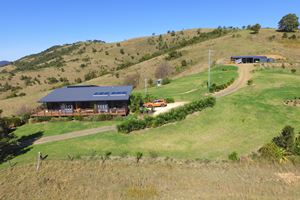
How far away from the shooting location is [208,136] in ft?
135

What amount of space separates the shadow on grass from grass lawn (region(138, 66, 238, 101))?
2831 centimetres

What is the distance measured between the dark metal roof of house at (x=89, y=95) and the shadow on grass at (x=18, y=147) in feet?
30.1

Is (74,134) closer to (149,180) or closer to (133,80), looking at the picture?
(149,180)

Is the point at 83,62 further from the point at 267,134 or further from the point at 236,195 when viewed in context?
the point at 236,195

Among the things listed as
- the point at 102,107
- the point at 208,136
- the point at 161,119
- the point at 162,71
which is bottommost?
the point at 208,136

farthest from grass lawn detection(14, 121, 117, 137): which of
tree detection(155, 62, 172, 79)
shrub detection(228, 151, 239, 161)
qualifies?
tree detection(155, 62, 172, 79)

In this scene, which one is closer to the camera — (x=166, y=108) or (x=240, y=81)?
(x=166, y=108)

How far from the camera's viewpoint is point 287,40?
4417 inches

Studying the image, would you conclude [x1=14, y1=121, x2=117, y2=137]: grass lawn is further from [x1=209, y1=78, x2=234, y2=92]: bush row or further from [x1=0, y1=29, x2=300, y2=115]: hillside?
[x1=209, y1=78, x2=234, y2=92]: bush row

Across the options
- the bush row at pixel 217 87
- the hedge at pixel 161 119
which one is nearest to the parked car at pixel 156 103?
the hedge at pixel 161 119

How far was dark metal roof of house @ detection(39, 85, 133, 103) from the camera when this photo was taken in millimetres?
51812

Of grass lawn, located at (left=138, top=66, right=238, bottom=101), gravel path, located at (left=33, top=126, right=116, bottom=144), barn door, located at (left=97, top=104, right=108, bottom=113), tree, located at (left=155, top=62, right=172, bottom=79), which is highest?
tree, located at (left=155, top=62, right=172, bottom=79)

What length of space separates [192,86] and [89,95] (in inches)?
1072

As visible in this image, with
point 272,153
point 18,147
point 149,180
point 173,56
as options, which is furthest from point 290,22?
point 18,147
